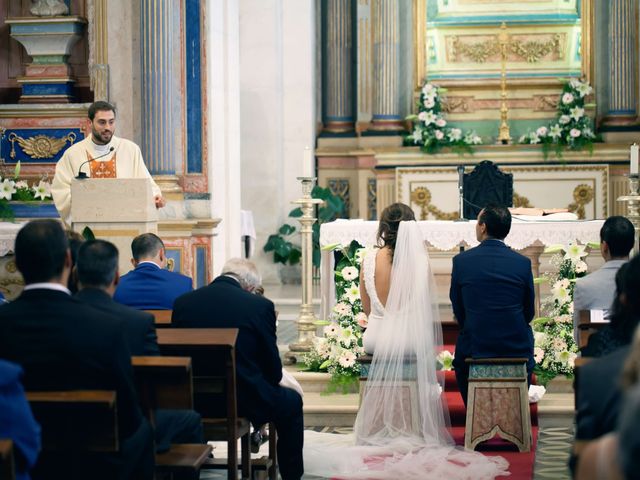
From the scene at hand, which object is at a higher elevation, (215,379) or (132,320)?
(132,320)

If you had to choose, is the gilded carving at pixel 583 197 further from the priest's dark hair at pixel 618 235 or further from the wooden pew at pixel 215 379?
the wooden pew at pixel 215 379

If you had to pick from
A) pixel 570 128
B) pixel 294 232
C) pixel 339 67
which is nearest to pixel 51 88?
pixel 294 232

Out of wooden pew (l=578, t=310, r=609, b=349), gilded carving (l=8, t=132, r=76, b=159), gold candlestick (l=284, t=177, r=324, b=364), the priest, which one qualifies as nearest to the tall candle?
gold candlestick (l=284, t=177, r=324, b=364)

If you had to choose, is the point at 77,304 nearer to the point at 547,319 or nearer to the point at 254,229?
the point at 547,319

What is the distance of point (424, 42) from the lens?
16.5 m

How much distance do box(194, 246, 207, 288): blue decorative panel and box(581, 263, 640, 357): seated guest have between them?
21.9 feet

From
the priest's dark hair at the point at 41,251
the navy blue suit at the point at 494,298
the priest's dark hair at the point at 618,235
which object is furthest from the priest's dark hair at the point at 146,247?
the priest's dark hair at the point at 618,235

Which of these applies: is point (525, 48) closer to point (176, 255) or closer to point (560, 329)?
point (176, 255)

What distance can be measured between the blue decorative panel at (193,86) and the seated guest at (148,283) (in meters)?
4.44

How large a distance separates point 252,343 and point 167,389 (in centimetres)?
114

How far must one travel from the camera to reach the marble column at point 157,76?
432 inches

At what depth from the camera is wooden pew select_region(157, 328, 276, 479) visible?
545cm

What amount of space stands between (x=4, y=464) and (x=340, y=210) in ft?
40.6

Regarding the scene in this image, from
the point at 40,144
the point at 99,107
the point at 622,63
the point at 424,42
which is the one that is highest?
the point at 424,42
